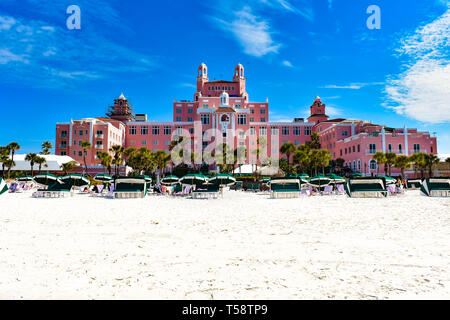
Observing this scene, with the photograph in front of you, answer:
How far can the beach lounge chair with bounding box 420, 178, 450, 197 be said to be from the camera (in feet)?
57.3

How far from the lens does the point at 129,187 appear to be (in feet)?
60.2

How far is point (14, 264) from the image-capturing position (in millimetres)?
3953

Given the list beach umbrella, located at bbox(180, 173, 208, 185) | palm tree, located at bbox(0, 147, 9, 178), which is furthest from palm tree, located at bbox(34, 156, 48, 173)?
beach umbrella, located at bbox(180, 173, 208, 185)

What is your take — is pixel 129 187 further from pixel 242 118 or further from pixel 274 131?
pixel 274 131

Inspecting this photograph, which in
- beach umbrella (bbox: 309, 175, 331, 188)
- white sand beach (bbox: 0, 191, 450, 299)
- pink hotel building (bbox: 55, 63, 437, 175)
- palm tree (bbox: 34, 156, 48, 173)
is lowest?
white sand beach (bbox: 0, 191, 450, 299)

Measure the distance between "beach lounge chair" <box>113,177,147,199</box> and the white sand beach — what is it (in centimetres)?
1079

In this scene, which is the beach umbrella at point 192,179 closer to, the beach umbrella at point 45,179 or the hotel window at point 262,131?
the beach umbrella at point 45,179

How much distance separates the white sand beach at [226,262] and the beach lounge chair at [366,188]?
33.1 ft

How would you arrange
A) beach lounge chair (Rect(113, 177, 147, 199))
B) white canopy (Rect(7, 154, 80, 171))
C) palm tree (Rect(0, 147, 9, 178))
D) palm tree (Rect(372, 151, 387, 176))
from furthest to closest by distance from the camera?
white canopy (Rect(7, 154, 80, 171)), palm tree (Rect(0, 147, 9, 178)), palm tree (Rect(372, 151, 387, 176)), beach lounge chair (Rect(113, 177, 147, 199))

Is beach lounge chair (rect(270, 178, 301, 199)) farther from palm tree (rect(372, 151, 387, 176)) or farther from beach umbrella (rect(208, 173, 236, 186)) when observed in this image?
palm tree (rect(372, 151, 387, 176))
